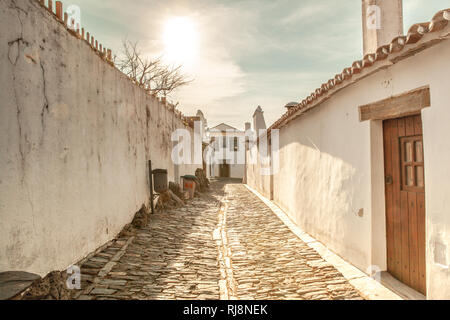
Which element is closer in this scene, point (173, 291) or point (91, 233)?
point (173, 291)

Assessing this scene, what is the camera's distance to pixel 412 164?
4.12 metres

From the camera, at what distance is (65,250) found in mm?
4609

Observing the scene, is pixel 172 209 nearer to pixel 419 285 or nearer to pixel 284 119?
pixel 284 119

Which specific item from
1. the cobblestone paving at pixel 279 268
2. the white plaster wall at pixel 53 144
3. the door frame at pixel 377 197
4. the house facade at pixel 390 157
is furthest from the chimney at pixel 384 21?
the white plaster wall at pixel 53 144

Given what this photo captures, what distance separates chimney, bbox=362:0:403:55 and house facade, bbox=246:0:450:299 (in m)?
0.02

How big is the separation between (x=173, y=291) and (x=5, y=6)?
372 cm

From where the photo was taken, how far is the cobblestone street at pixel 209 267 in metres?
4.33

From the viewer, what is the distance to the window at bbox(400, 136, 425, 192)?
3.97 m

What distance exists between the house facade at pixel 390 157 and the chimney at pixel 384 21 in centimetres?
2

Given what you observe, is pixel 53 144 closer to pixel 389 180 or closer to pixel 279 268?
pixel 279 268

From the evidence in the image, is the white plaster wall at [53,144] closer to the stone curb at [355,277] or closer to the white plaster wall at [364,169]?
the stone curb at [355,277]

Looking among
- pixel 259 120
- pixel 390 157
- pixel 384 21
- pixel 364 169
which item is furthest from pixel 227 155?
pixel 390 157

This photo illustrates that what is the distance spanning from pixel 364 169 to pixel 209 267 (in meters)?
2.81
